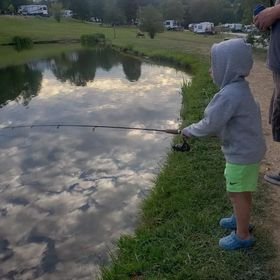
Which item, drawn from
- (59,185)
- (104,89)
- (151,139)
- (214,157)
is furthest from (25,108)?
(214,157)

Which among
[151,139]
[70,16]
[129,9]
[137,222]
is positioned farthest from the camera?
[70,16]

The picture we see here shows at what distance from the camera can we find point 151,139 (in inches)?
409

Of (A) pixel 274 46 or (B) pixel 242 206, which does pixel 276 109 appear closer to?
(A) pixel 274 46

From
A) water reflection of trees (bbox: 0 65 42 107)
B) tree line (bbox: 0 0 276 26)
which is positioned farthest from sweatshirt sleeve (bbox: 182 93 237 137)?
tree line (bbox: 0 0 276 26)

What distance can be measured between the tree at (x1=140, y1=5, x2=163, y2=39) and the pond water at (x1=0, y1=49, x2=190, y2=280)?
103 ft

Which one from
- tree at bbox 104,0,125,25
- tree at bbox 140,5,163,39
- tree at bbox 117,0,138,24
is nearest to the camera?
tree at bbox 140,5,163,39

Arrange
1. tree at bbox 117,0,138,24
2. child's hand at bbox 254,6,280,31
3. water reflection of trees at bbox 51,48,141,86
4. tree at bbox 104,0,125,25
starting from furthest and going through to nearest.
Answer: tree at bbox 117,0,138,24 < tree at bbox 104,0,125,25 < water reflection of trees at bbox 51,48,141,86 < child's hand at bbox 254,6,280,31

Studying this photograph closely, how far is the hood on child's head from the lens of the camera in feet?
12.3

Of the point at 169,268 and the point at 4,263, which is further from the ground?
the point at 169,268

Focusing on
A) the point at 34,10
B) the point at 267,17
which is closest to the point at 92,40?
the point at 267,17

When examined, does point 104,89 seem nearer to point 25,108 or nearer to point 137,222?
point 25,108

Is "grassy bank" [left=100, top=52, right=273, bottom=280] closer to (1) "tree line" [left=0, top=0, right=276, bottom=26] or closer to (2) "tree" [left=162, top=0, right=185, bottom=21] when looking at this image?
(1) "tree line" [left=0, top=0, right=276, bottom=26]

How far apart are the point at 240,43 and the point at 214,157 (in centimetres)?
350

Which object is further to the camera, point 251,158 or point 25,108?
point 25,108
